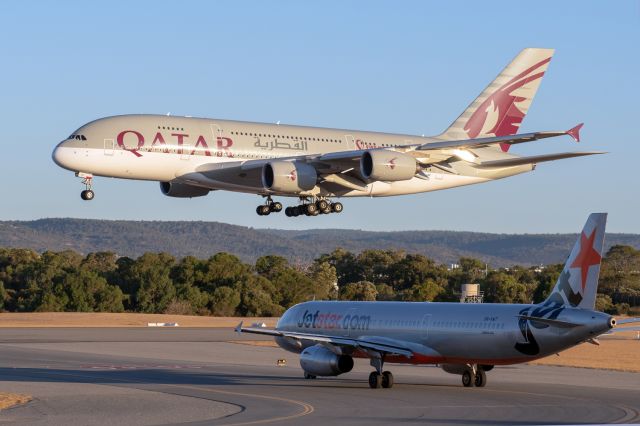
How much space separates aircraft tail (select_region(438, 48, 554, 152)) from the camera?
71.7 m

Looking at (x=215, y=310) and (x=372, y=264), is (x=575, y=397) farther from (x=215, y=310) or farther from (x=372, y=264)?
(x=372, y=264)

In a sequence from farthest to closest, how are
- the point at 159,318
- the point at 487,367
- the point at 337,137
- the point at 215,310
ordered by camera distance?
the point at 215,310 → the point at 159,318 → the point at 337,137 → the point at 487,367

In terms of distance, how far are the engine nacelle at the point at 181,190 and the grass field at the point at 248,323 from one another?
45.7 ft

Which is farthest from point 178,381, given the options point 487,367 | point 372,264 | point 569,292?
point 372,264

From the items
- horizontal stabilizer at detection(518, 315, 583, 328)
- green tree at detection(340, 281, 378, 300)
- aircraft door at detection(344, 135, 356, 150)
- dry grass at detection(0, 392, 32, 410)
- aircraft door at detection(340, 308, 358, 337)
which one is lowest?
dry grass at detection(0, 392, 32, 410)

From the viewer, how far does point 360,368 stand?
184 feet

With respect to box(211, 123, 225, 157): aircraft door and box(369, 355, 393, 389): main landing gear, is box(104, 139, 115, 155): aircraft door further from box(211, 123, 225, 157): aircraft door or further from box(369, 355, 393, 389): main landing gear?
box(369, 355, 393, 389): main landing gear

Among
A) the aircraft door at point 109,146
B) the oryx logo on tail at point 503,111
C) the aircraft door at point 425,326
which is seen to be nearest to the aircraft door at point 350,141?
the oryx logo on tail at point 503,111

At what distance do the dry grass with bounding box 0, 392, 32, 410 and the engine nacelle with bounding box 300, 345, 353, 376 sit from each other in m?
10.4

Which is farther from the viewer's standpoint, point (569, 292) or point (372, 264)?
point (372, 264)

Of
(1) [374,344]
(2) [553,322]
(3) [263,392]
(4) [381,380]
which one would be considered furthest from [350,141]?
(2) [553,322]

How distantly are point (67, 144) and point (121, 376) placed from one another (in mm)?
11961

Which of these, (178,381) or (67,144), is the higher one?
(67,144)

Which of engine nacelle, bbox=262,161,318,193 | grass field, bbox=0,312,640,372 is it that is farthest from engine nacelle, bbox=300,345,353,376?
grass field, bbox=0,312,640,372
